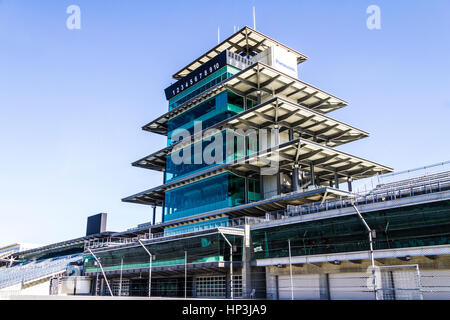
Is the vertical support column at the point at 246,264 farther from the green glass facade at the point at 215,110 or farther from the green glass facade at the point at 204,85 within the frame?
the green glass facade at the point at 204,85

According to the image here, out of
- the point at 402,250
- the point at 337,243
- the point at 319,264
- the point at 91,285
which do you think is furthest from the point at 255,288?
the point at 91,285

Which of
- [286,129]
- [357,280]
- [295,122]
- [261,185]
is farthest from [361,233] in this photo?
[286,129]

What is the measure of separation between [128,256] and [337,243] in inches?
1276

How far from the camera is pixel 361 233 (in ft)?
105

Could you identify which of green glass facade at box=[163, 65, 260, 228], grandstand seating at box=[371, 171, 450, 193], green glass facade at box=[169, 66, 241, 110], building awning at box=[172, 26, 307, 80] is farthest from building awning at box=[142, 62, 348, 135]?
grandstand seating at box=[371, 171, 450, 193]

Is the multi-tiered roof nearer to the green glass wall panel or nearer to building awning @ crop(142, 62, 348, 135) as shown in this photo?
building awning @ crop(142, 62, 348, 135)

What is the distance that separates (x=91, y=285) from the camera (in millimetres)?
65500

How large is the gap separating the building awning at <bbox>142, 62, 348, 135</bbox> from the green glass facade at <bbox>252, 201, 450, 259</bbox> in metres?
23.9

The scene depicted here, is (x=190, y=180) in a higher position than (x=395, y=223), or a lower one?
higher

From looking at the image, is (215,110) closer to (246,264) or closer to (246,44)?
(246,44)

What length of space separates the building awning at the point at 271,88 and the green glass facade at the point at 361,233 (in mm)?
23850

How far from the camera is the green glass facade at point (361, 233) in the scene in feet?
92.7

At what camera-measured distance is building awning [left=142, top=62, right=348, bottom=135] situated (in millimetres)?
54969
